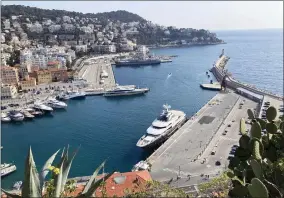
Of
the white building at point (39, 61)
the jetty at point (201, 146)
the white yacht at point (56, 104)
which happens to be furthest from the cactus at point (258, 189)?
the white building at point (39, 61)

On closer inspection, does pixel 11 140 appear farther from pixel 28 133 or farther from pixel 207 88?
pixel 207 88

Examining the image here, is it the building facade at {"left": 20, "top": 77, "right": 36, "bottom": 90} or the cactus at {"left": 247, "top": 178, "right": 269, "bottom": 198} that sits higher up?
the cactus at {"left": 247, "top": 178, "right": 269, "bottom": 198}

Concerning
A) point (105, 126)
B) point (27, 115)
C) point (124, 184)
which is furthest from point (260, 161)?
point (27, 115)

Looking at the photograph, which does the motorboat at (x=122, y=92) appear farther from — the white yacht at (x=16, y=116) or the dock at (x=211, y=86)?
the white yacht at (x=16, y=116)

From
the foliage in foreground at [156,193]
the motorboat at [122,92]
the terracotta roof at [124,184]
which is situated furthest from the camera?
the motorboat at [122,92]

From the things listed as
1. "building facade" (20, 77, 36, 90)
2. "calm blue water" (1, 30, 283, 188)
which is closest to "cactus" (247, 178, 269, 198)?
"calm blue water" (1, 30, 283, 188)

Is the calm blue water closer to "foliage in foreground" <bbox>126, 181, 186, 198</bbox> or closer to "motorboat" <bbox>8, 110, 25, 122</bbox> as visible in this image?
"motorboat" <bbox>8, 110, 25, 122</bbox>
